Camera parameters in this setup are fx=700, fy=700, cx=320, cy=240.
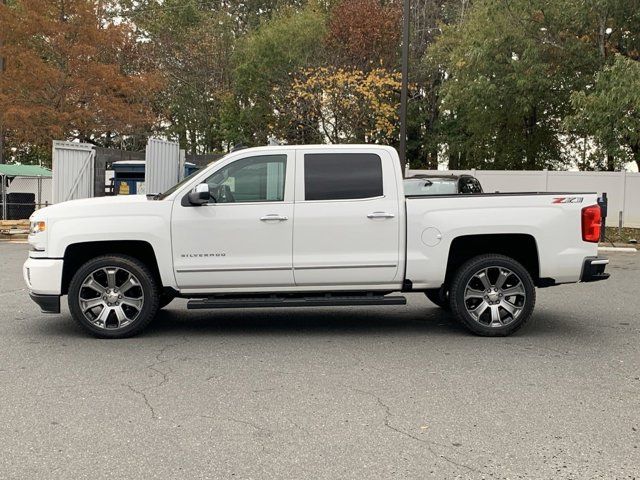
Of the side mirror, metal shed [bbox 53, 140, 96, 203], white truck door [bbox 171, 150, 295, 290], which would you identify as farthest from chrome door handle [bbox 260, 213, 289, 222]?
metal shed [bbox 53, 140, 96, 203]

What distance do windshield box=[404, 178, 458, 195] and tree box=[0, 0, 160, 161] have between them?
14.8 meters

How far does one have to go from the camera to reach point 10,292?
999 centimetres

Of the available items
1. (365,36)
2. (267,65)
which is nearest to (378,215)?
(365,36)

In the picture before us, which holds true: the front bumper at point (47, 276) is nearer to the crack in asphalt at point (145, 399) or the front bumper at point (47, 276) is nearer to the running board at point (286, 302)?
the running board at point (286, 302)

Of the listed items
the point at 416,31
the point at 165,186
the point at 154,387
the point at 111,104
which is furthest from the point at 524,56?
the point at 154,387

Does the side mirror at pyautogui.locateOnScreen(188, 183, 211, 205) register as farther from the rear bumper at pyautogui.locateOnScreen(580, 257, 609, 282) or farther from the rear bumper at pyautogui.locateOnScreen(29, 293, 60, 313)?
the rear bumper at pyautogui.locateOnScreen(580, 257, 609, 282)

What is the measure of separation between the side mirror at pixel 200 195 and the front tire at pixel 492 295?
2.61 m

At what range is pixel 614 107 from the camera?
749 inches

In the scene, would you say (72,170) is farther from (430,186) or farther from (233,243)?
(233,243)

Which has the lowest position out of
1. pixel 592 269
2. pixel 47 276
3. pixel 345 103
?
pixel 47 276

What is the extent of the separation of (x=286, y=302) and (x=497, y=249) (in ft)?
7.69

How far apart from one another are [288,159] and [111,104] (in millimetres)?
19189

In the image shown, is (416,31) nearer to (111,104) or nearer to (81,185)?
(111,104)

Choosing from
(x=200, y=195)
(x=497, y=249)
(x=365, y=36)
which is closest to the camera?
(x=200, y=195)
